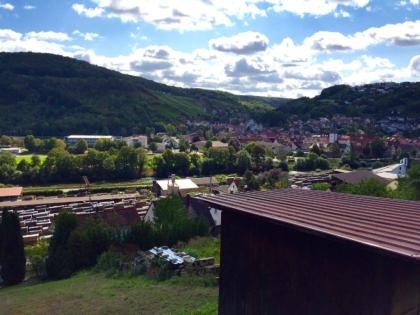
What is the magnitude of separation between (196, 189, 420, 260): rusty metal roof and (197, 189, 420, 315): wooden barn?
13mm

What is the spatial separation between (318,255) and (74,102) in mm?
138747

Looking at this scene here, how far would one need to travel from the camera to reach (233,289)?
7844mm

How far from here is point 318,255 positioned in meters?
5.86

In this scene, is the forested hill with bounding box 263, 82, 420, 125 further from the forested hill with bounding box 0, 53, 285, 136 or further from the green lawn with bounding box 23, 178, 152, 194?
the green lawn with bounding box 23, 178, 152, 194

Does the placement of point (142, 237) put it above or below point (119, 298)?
above

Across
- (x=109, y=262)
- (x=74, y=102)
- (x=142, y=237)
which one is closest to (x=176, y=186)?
(x=142, y=237)

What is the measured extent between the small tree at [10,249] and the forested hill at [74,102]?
100m

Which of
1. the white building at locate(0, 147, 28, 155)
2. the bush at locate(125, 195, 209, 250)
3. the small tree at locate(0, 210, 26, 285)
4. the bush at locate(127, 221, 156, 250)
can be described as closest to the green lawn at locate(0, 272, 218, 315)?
the bush at locate(127, 221, 156, 250)

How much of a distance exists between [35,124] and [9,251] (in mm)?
104307

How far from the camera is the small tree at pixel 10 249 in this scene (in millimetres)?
20344

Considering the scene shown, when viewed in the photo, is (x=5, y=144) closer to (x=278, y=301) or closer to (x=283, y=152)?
(x=283, y=152)

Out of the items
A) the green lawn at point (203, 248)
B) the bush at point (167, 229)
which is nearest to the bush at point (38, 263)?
the bush at point (167, 229)

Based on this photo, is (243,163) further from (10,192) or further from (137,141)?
(137,141)

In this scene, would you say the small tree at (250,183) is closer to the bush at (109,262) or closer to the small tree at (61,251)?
the small tree at (61,251)
